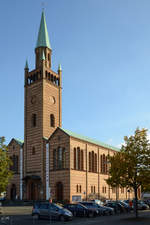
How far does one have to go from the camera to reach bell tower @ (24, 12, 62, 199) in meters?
57.2

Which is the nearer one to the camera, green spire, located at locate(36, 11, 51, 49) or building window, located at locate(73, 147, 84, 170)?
building window, located at locate(73, 147, 84, 170)

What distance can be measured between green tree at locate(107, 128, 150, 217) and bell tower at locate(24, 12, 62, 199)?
84.4 ft

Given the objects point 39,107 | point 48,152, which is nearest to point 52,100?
point 39,107

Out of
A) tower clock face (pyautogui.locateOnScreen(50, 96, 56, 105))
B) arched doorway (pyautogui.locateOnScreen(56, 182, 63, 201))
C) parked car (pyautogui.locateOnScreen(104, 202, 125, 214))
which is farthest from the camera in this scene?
tower clock face (pyautogui.locateOnScreen(50, 96, 56, 105))

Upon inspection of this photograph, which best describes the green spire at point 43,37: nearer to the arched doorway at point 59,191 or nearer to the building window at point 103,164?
the building window at point 103,164

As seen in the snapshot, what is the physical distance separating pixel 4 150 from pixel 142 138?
664 inches

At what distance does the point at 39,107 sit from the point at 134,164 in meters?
31.2

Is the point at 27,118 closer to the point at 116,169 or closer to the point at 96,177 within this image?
the point at 96,177

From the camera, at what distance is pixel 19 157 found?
198 feet

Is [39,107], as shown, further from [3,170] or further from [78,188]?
[3,170]

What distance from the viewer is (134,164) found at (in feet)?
105

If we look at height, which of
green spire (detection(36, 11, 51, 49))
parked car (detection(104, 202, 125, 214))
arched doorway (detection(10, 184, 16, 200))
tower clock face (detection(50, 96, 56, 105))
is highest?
green spire (detection(36, 11, 51, 49))

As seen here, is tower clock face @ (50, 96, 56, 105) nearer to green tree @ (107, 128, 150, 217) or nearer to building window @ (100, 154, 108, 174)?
building window @ (100, 154, 108, 174)

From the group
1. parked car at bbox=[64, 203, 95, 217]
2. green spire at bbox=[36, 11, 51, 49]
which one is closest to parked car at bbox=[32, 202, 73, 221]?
parked car at bbox=[64, 203, 95, 217]
